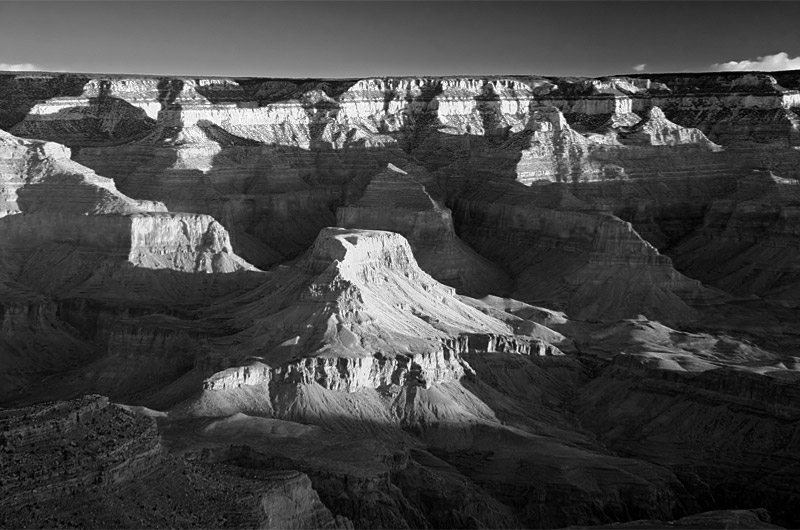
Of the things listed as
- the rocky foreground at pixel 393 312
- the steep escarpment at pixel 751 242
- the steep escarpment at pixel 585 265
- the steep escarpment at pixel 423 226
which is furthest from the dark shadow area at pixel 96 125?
the steep escarpment at pixel 751 242

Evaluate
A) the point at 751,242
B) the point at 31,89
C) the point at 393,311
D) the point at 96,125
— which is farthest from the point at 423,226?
the point at 31,89

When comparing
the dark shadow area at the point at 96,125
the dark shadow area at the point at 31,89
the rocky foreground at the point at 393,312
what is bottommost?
the rocky foreground at the point at 393,312

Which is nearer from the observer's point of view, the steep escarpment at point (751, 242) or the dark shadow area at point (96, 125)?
the steep escarpment at point (751, 242)

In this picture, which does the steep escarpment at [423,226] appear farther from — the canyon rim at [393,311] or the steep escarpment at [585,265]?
the steep escarpment at [585,265]

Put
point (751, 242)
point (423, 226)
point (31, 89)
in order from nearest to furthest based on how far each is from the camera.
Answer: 1. point (423, 226)
2. point (751, 242)
3. point (31, 89)

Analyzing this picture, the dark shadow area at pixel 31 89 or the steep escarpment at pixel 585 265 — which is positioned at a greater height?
the dark shadow area at pixel 31 89

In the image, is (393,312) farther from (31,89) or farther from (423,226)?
(31,89)

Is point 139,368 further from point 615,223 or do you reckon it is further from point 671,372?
point 615,223

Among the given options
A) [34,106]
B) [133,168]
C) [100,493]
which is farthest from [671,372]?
[34,106]
